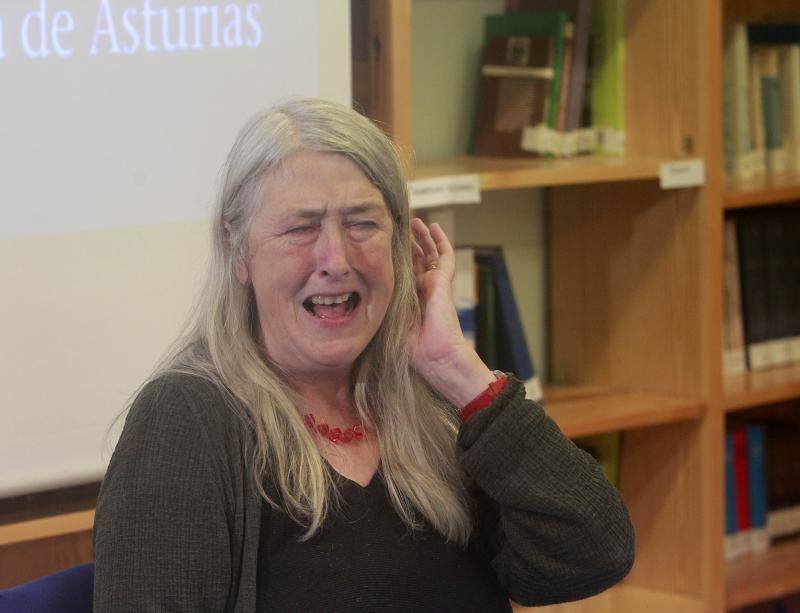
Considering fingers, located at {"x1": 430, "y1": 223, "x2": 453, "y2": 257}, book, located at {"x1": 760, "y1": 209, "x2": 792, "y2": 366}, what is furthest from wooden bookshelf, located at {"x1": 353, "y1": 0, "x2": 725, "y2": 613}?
fingers, located at {"x1": 430, "y1": 223, "x2": 453, "y2": 257}

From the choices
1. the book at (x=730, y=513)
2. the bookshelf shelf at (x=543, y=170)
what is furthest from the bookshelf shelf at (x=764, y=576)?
the bookshelf shelf at (x=543, y=170)

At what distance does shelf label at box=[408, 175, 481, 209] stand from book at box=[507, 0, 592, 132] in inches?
17.4

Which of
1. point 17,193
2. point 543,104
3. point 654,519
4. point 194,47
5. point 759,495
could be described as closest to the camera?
point 17,193

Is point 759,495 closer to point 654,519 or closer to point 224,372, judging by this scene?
point 654,519

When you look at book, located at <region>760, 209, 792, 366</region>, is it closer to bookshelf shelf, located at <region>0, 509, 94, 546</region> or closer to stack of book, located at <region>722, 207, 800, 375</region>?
stack of book, located at <region>722, 207, 800, 375</region>

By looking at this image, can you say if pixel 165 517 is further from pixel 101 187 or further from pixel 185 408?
pixel 101 187

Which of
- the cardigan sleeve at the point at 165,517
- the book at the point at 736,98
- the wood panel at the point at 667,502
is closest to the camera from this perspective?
the cardigan sleeve at the point at 165,517

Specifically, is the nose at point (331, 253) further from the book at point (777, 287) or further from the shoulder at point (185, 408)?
the book at point (777, 287)

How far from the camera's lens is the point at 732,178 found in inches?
108

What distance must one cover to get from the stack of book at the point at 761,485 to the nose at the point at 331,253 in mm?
1595

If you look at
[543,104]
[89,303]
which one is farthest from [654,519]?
[89,303]

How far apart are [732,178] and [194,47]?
4.33ft

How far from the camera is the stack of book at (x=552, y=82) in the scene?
8.29 feet

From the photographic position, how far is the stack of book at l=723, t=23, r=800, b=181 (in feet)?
8.96
